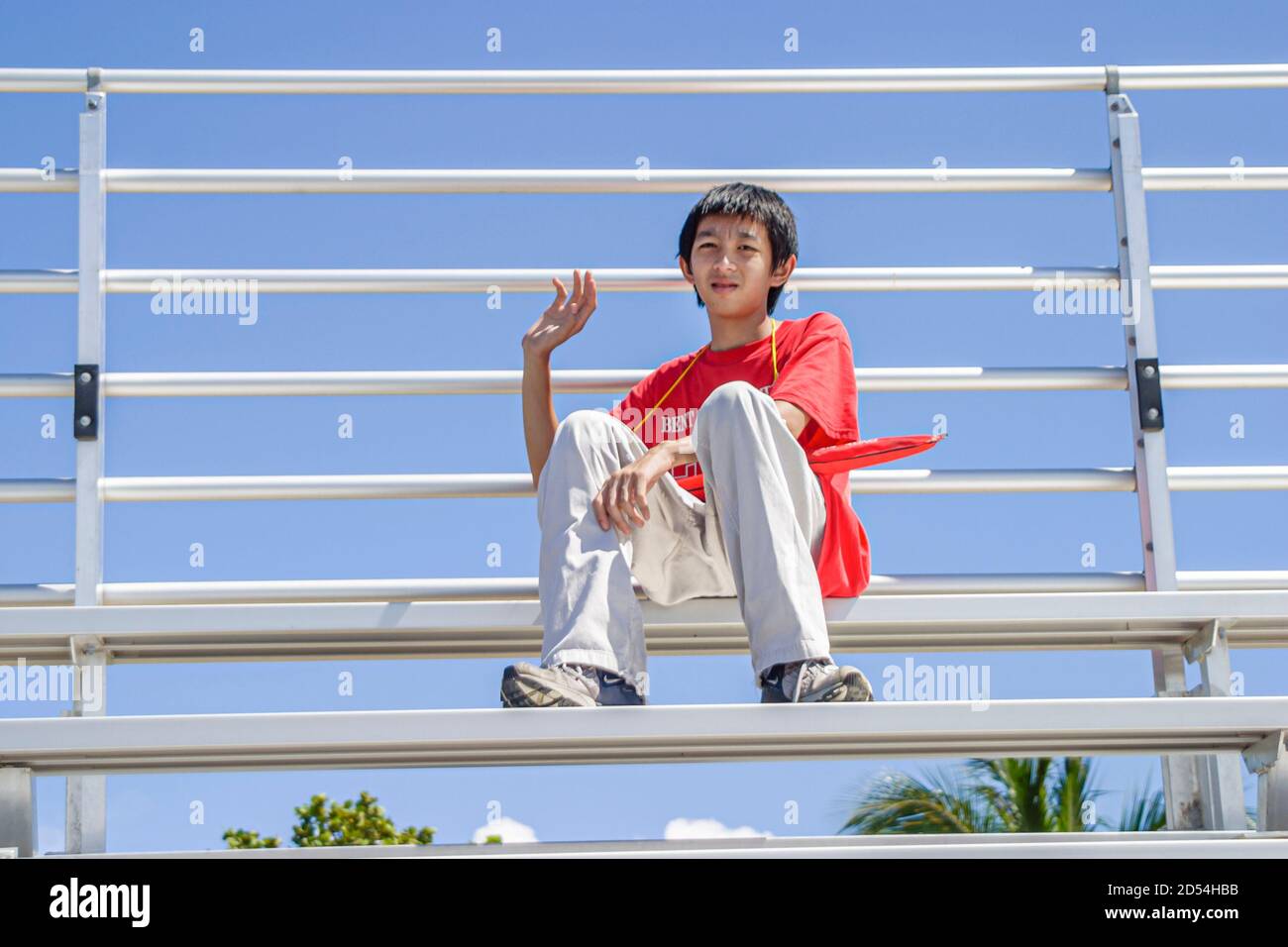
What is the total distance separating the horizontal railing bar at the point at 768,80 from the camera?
3221 millimetres

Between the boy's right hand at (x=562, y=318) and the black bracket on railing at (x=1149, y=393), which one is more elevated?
the boy's right hand at (x=562, y=318)

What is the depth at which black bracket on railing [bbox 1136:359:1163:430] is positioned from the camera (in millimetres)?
2988

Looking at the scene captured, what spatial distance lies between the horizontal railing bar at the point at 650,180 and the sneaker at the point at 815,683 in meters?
1.17

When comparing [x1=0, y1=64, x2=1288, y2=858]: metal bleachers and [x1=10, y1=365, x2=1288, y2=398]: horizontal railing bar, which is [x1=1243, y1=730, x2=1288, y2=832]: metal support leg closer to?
[x1=0, y1=64, x2=1288, y2=858]: metal bleachers

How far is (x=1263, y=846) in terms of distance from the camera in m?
1.99

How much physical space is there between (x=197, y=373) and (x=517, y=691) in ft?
3.79

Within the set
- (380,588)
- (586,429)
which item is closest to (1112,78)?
(586,429)

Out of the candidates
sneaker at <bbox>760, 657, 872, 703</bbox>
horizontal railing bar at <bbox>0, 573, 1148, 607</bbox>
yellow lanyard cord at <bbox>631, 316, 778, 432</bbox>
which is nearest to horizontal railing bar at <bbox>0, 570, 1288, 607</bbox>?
horizontal railing bar at <bbox>0, 573, 1148, 607</bbox>

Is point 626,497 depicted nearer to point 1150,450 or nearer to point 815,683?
point 815,683

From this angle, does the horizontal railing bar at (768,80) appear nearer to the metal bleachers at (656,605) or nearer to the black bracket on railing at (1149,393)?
the metal bleachers at (656,605)

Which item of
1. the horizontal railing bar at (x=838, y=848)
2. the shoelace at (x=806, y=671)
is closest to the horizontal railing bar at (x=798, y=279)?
the shoelace at (x=806, y=671)

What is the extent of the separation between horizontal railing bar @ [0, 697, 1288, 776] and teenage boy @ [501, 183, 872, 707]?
67 millimetres

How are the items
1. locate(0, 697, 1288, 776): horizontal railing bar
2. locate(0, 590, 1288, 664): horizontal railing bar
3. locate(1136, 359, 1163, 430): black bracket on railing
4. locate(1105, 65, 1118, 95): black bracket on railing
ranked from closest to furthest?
locate(0, 697, 1288, 776): horizontal railing bar
locate(0, 590, 1288, 664): horizontal railing bar
locate(1136, 359, 1163, 430): black bracket on railing
locate(1105, 65, 1118, 95): black bracket on railing

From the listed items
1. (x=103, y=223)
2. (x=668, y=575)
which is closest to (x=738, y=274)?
(x=668, y=575)
